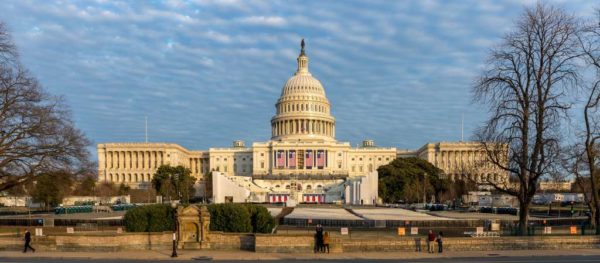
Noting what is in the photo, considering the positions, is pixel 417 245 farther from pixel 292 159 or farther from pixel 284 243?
pixel 292 159

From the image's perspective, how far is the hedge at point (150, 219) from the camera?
3628 cm

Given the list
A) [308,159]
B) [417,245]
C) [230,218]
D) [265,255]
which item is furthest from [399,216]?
[308,159]

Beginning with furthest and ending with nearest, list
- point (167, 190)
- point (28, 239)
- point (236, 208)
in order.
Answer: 1. point (167, 190)
2. point (236, 208)
3. point (28, 239)

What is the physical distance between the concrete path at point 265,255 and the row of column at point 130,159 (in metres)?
162

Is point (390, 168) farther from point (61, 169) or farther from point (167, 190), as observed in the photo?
point (61, 169)

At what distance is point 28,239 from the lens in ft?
105

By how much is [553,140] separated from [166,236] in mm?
22450

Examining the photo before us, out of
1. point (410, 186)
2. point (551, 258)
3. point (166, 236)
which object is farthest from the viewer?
point (410, 186)

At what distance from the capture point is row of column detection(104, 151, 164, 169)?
191875 millimetres

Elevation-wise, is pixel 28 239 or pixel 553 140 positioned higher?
pixel 553 140

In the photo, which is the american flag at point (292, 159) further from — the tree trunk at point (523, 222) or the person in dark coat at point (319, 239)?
the person in dark coat at point (319, 239)

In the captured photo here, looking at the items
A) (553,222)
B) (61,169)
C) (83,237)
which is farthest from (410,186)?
(83,237)

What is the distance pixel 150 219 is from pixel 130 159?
162m

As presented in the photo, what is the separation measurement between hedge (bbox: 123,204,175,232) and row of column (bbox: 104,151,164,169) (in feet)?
521
